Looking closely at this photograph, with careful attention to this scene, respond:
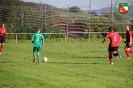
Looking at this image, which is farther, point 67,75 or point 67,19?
point 67,19

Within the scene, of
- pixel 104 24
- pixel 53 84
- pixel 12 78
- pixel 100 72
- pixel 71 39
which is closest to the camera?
pixel 53 84

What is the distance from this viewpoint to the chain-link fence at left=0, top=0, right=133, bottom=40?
1746 inches

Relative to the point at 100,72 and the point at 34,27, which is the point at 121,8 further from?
the point at 100,72

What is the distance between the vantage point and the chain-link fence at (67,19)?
44.3m

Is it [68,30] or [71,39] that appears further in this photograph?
[68,30]

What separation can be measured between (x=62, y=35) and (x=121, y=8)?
347 inches

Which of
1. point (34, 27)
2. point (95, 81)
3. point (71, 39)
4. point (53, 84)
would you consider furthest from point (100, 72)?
point (34, 27)

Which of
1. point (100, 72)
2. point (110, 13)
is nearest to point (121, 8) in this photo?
point (110, 13)

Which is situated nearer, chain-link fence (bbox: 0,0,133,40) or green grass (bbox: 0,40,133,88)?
green grass (bbox: 0,40,133,88)

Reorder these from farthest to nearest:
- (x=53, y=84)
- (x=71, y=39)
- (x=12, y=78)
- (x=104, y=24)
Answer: (x=104, y=24), (x=71, y=39), (x=12, y=78), (x=53, y=84)

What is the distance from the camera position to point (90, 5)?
148ft

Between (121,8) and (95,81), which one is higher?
(121,8)

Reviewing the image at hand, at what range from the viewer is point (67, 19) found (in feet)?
149

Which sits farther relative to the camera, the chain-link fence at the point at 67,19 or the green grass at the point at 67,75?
the chain-link fence at the point at 67,19
